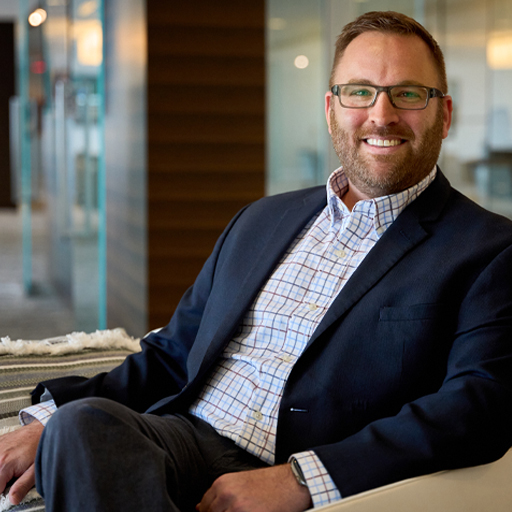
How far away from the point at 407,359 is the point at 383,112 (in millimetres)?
500

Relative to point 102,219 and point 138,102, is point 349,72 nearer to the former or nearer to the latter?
point 138,102

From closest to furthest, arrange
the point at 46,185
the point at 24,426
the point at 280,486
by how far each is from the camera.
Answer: the point at 280,486
the point at 24,426
the point at 46,185

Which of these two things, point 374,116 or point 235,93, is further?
point 235,93

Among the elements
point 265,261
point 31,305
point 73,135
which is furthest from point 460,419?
point 31,305

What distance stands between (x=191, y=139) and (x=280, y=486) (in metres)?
2.56

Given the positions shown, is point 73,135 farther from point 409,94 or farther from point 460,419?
point 460,419

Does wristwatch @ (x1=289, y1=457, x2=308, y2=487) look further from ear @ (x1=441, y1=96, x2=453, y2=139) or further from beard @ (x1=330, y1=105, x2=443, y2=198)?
ear @ (x1=441, y1=96, x2=453, y2=139)

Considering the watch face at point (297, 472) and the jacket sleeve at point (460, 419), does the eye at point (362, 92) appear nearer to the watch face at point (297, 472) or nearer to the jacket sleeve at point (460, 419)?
the jacket sleeve at point (460, 419)

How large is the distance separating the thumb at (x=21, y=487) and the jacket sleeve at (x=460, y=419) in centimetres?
51

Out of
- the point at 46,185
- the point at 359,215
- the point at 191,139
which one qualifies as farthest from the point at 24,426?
the point at 46,185

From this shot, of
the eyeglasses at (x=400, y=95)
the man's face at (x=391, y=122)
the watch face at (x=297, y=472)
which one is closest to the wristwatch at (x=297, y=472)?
the watch face at (x=297, y=472)

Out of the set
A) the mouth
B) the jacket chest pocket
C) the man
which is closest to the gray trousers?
the man

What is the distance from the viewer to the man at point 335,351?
105cm

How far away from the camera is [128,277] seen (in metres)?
3.64
